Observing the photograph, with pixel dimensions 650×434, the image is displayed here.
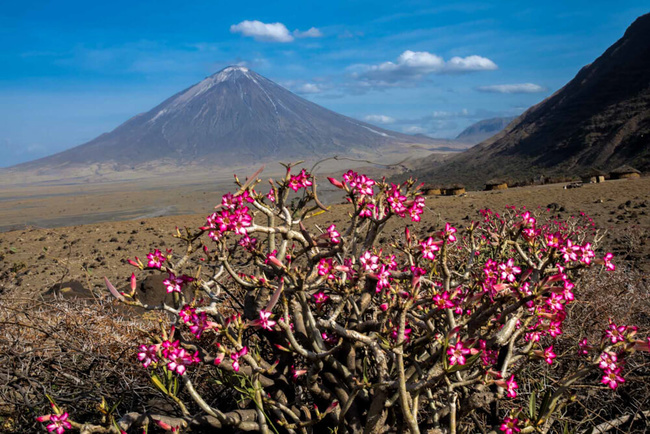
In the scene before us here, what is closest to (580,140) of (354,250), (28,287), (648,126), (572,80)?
(648,126)

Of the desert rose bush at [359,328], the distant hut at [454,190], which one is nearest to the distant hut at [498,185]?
the distant hut at [454,190]

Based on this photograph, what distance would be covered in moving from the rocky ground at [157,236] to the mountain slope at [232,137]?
126269mm

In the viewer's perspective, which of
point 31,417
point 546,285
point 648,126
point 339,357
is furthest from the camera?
point 648,126

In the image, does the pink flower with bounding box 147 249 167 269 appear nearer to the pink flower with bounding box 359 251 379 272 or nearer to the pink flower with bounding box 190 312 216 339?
the pink flower with bounding box 190 312 216 339

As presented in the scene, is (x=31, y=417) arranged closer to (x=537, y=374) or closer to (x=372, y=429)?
(x=372, y=429)

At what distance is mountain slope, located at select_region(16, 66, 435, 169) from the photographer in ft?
502

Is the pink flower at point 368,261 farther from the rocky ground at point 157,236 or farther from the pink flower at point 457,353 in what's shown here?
the rocky ground at point 157,236

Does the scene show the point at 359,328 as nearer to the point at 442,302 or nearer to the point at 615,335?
the point at 442,302

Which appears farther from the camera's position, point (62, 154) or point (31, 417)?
point (62, 154)

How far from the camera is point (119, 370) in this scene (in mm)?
2969

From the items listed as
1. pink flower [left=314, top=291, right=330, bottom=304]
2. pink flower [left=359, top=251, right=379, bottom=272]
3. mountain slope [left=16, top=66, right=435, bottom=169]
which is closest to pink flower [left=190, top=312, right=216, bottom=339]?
pink flower [left=314, top=291, right=330, bottom=304]

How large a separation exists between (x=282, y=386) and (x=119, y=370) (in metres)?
1.05

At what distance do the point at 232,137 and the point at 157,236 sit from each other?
524 feet

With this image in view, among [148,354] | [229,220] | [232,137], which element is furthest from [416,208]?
[232,137]
